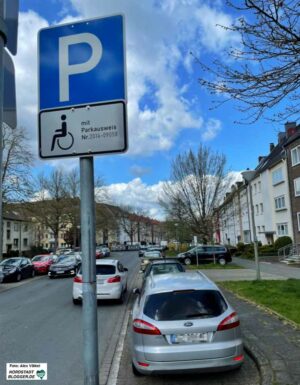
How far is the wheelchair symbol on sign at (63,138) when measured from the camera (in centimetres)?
257

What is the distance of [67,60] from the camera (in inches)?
106

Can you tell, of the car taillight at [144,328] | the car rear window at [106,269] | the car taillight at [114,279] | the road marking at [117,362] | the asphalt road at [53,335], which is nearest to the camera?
the car taillight at [144,328]

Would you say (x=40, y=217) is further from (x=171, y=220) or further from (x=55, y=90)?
(x=55, y=90)

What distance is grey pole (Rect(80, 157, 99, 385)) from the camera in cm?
238

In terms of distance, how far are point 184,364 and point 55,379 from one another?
211cm

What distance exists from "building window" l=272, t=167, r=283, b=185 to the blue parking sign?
40293mm

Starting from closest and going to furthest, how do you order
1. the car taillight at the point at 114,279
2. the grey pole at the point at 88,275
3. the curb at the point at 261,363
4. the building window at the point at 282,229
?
1. the grey pole at the point at 88,275
2. the curb at the point at 261,363
3. the car taillight at the point at 114,279
4. the building window at the point at 282,229

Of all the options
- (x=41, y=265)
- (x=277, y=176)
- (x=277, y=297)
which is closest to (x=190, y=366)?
(x=277, y=297)

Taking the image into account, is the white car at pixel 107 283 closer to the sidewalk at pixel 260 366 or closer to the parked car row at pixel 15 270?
the sidewalk at pixel 260 366

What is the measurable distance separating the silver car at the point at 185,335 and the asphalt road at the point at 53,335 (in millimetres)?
1277

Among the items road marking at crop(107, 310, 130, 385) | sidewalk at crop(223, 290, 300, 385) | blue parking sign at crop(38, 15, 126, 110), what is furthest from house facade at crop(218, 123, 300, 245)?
blue parking sign at crop(38, 15, 126, 110)

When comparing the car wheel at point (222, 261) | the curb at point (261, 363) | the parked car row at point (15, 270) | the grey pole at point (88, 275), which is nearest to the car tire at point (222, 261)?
the car wheel at point (222, 261)

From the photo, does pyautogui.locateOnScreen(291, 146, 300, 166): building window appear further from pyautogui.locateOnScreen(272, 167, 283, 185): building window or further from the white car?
the white car

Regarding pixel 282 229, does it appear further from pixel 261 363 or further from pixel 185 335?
pixel 185 335
